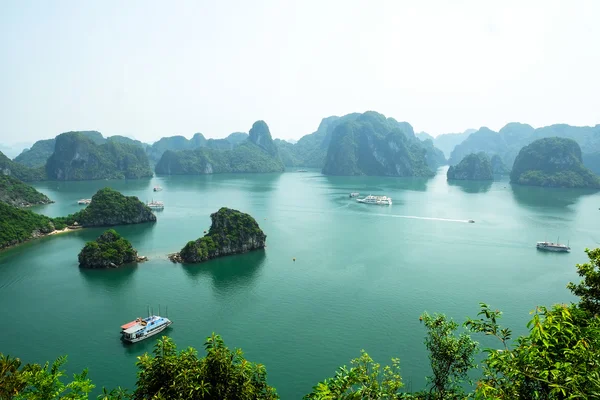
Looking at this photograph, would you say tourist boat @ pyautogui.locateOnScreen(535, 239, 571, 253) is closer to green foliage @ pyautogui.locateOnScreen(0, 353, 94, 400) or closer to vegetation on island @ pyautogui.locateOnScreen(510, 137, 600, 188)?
green foliage @ pyautogui.locateOnScreen(0, 353, 94, 400)

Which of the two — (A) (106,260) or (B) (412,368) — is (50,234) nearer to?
(A) (106,260)

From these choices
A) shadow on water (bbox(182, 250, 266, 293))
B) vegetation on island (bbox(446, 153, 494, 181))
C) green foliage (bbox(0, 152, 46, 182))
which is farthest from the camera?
vegetation on island (bbox(446, 153, 494, 181))

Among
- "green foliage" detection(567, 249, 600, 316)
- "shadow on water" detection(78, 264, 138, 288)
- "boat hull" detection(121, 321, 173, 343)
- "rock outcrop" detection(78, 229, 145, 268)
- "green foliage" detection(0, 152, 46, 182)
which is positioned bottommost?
"boat hull" detection(121, 321, 173, 343)

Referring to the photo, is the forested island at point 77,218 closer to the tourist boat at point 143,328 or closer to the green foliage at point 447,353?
the tourist boat at point 143,328

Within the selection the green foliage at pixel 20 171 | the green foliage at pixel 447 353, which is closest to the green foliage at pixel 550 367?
the green foliage at pixel 447 353

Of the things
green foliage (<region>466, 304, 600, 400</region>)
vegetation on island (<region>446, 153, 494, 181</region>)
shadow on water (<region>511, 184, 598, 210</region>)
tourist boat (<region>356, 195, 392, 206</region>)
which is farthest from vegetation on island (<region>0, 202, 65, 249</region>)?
vegetation on island (<region>446, 153, 494, 181</region>)

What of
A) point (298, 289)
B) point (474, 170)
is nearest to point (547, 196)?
point (474, 170)

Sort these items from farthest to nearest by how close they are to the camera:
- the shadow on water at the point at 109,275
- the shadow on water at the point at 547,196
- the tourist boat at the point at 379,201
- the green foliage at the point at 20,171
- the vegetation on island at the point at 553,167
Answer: the vegetation on island at the point at 553,167
the green foliage at the point at 20,171
the shadow on water at the point at 547,196
the tourist boat at the point at 379,201
the shadow on water at the point at 109,275
